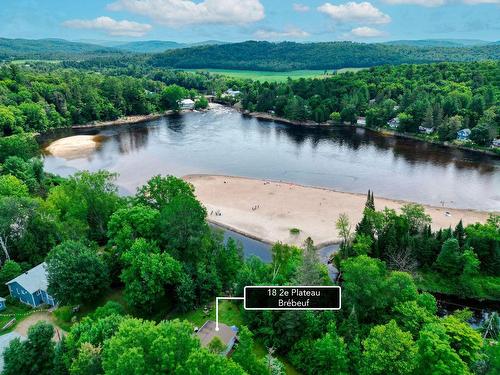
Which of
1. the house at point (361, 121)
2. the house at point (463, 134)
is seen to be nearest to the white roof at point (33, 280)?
the house at point (463, 134)

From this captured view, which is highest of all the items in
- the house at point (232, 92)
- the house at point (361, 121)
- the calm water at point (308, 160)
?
the house at point (232, 92)

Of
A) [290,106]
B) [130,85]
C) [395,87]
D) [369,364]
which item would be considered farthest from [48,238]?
[395,87]

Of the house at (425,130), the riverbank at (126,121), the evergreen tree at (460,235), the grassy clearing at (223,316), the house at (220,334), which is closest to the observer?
the house at (220,334)

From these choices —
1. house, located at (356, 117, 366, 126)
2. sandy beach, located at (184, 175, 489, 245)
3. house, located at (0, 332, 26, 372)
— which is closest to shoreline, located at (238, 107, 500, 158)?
house, located at (356, 117, 366, 126)

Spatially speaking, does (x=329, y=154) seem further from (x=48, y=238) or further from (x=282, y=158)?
(x=48, y=238)

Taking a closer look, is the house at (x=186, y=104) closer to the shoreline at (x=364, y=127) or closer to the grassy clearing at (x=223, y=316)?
the shoreline at (x=364, y=127)

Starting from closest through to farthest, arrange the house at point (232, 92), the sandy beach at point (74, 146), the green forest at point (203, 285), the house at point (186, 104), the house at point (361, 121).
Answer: the green forest at point (203, 285) → the sandy beach at point (74, 146) → the house at point (361, 121) → the house at point (186, 104) → the house at point (232, 92)

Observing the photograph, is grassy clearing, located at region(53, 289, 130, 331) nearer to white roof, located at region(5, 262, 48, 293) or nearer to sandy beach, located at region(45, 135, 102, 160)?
white roof, located at region(5, 262, 48, 293)
